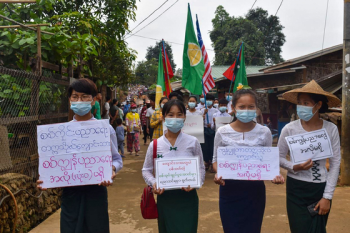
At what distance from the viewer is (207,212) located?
5.23 metres

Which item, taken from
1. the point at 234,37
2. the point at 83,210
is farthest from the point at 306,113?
the point at 234,37

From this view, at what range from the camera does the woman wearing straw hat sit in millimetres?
2912

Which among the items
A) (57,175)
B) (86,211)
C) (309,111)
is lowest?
(86,211)

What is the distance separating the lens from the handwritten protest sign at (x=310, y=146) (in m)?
2.94

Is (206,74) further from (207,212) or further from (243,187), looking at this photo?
(243,187)

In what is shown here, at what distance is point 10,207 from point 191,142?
2467 millimetres

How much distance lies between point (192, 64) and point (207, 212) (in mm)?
3161

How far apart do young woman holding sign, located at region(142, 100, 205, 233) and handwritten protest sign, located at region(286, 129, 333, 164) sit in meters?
0.81

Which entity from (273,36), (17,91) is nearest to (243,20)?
(273,36)

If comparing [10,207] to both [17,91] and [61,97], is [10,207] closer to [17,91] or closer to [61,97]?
[17,91]

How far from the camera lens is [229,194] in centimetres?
300

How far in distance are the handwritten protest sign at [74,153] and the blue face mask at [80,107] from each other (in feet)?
0.27

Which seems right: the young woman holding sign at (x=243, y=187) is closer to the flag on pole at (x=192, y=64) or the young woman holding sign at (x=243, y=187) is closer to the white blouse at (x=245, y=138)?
the white blouse at (x=245, y=138)

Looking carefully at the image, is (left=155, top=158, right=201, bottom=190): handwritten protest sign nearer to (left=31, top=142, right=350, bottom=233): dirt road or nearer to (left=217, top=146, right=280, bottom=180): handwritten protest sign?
(left=217, top=146, right=280, bottom=180): handwritten protest sign
